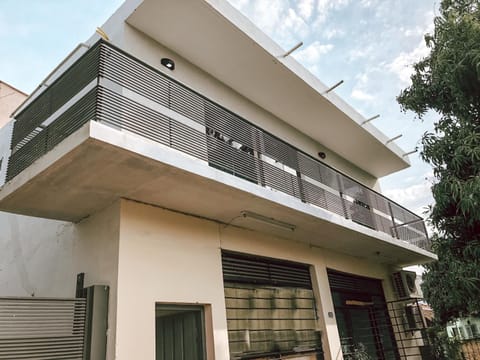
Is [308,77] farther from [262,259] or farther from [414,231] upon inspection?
[414,231]

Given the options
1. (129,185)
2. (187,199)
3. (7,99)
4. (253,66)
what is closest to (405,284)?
(253,66)

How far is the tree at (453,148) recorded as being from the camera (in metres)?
8.40

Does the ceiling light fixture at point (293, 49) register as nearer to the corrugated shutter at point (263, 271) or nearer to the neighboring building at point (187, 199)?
the neighboring building at point (187, 199)

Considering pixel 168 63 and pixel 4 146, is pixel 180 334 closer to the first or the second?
pixel 168 63

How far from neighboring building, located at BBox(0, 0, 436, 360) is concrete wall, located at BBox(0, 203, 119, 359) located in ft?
0.09

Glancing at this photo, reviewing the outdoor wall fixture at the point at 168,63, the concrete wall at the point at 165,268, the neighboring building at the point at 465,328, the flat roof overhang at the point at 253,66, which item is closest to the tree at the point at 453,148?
the neighboring building at the point at 465,328

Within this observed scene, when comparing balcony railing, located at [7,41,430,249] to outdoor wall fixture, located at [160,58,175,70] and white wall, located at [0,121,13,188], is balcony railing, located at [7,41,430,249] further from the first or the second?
white wall, located at [0,121,13,188]

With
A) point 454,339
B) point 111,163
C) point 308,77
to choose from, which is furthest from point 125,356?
point 454,339

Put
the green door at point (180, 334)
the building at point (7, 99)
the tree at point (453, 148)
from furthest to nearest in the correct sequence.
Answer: the building at point (7, 99), the tree at point (453, 148), the green door at point (180, 334)

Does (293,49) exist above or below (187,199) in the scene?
above

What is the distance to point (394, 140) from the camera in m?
11.2

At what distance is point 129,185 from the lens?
4.58 m

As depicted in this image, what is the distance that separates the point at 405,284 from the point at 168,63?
9138 millimetres

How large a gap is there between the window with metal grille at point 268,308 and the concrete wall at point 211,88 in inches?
127
